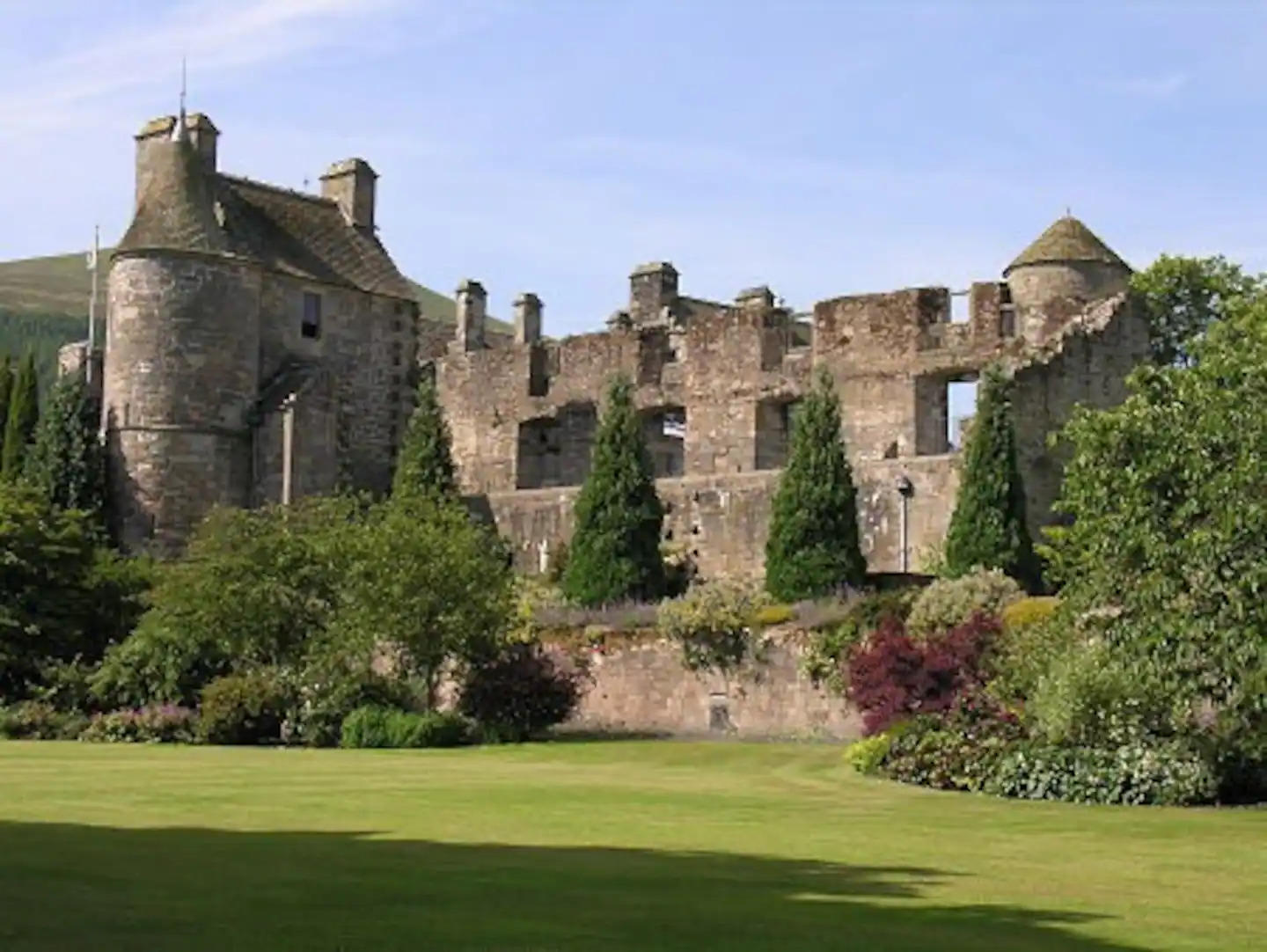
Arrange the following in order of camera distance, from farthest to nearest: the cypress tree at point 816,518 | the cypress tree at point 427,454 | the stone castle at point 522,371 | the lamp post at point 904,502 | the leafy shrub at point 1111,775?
the cypress tree at point 427,454 → the stone castle at point 522,371 → the lamp post at point 904,502 → the cypress tree at point 816,518 → the leafy shrub at point 1111,775

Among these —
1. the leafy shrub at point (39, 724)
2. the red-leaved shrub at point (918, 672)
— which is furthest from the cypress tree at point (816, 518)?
the leafy shrub at point (39, 724)

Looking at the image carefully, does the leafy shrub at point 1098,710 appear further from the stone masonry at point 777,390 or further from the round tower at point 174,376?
the round tower at point 174,376

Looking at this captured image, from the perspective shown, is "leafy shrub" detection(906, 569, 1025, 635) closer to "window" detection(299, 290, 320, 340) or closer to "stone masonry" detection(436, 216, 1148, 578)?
"stone masonry" detection(436, 216, 1148, 578)

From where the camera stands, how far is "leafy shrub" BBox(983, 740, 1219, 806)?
79.7 feet

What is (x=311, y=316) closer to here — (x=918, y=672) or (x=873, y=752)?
(x=918, y=672)

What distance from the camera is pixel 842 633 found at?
37.3m

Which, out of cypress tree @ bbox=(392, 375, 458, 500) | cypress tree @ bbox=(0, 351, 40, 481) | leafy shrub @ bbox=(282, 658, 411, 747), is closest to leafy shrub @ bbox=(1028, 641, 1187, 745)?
leafy shrub @ bbox=(282, 658, 411, 747)

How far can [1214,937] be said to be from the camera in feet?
40.1

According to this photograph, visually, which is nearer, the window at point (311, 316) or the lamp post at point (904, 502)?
the lamp post at point (904, 502)

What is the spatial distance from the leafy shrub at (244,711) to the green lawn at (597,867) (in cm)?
1216

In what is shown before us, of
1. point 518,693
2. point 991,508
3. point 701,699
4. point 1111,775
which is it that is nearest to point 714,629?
point 701,699

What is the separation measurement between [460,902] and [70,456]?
44.7 meters

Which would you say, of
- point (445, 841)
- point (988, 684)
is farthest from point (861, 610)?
point (445, 841)

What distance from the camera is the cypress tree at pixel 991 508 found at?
40.4 m
